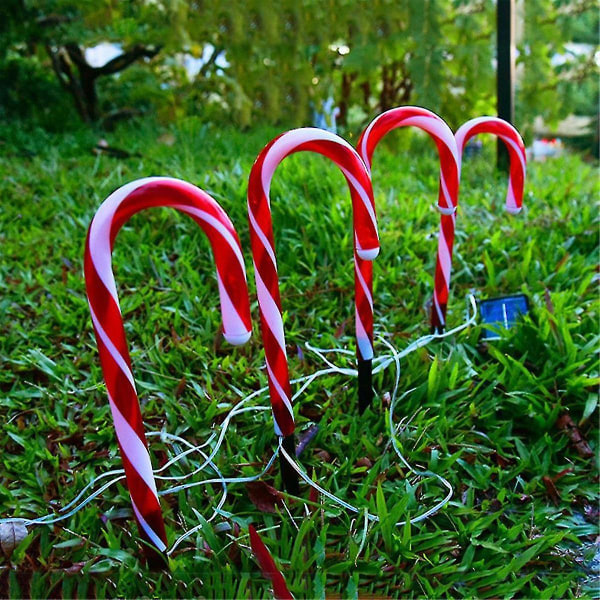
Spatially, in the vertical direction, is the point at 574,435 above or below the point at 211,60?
below

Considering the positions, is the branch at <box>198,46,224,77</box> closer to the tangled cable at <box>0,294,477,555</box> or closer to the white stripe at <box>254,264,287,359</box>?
the tangled cable at <box>0,294,477,555</box>

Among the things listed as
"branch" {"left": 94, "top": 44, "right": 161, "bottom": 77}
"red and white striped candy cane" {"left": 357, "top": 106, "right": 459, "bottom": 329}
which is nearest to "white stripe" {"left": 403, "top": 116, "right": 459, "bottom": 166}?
"red and white striped candy cane" {"left": 357, "top": 106, "right": 459, "bottom": 329}

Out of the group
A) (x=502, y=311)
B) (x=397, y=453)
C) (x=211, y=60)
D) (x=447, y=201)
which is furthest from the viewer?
(x=211, y=60)

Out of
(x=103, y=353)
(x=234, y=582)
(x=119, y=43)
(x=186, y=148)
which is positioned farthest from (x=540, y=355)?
(x=119, y=43)

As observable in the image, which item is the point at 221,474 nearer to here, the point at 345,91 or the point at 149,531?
the point at 149,531

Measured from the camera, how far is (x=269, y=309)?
1.22 metres

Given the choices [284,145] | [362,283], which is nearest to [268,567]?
[362,283]

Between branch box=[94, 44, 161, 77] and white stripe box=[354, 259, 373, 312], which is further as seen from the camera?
branch box=[94, 44, 161, 77]

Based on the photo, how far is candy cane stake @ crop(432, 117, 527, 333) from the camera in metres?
1.68

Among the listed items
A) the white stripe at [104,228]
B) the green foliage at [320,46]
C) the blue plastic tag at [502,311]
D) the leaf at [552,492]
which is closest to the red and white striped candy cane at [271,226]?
the white stripe at [104,228]

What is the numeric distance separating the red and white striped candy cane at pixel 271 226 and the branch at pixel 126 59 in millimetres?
3325

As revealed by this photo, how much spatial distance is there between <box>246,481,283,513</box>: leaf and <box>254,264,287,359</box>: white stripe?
332 mm

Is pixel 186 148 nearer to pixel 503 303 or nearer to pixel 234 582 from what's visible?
pixel 503 303

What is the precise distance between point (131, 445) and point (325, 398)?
66 cm
